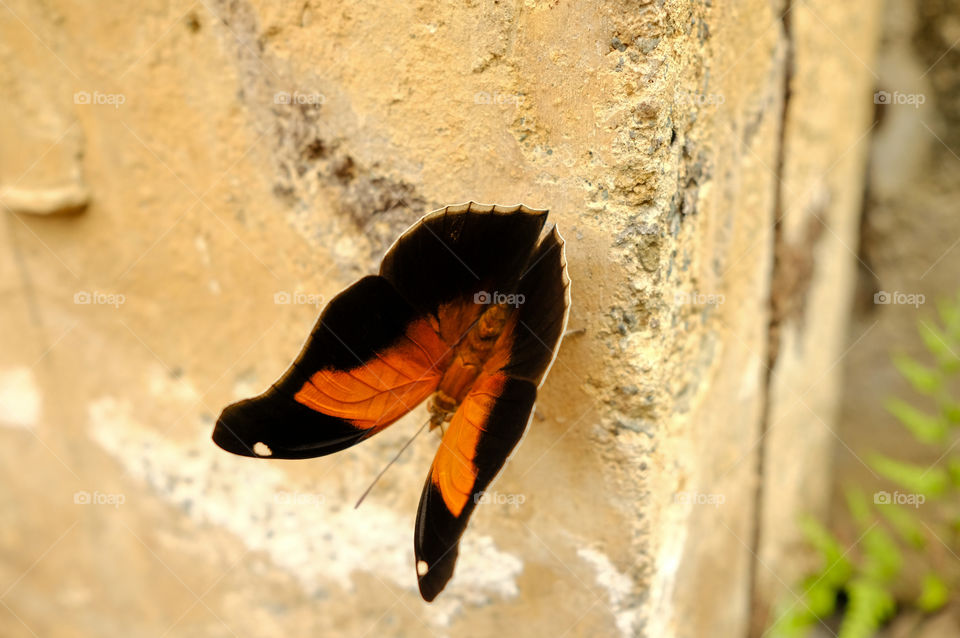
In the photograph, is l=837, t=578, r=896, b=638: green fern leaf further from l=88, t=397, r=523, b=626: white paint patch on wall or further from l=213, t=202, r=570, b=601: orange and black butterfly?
l=213, t=202, r=570, b=601: orange and black butterfly

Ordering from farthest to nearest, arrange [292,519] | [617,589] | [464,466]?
1. [292,519]
2. [617,589]
3. [464,466]

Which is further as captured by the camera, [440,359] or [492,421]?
[440,359]

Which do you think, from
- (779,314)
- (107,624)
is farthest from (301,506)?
(779,314)

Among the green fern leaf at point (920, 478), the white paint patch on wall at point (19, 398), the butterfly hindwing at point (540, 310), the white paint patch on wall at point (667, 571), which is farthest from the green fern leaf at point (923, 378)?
the white paint patch on wall at point (19, 398)

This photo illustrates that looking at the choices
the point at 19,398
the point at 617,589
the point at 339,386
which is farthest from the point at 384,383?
the point at 19,398

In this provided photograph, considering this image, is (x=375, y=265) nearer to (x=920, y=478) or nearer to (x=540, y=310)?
(x=540, y=310)

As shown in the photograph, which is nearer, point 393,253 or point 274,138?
point 393,253

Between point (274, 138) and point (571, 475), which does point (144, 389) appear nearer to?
point (274, 138)
